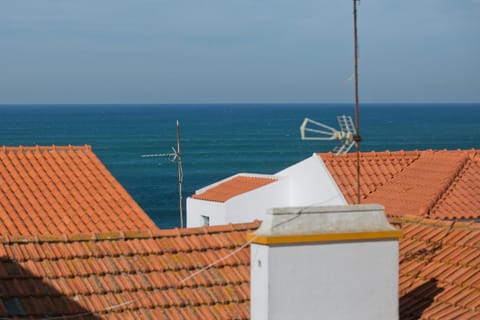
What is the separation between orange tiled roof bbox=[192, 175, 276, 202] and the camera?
30016 millimetres

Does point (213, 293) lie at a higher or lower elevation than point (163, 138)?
lower

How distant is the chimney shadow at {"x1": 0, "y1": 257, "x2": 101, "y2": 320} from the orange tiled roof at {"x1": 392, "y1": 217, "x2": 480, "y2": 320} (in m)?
3.24

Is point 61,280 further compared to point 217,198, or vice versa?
point 217,198

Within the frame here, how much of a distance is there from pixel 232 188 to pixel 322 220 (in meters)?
23.6

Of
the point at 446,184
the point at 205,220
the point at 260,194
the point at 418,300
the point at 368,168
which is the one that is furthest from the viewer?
the point at 205,220

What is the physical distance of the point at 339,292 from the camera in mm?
8109

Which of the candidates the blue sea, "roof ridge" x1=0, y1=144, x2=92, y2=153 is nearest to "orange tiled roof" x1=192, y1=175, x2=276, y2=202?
"roof ridge" x1=0, y1=144, x2=92, y2=153

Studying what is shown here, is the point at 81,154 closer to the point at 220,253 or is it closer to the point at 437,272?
the point at 220,253

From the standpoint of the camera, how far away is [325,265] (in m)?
8.07

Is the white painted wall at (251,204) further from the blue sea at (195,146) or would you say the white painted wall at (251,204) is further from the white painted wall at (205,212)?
the blue sea at (195,146)

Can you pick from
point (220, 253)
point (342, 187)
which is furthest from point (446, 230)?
point (342, 187)

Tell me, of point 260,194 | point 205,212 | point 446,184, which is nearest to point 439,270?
point 446,184

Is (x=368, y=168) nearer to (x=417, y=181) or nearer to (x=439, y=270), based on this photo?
(x=417, y=181)

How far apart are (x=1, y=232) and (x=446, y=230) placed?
24.1ft
